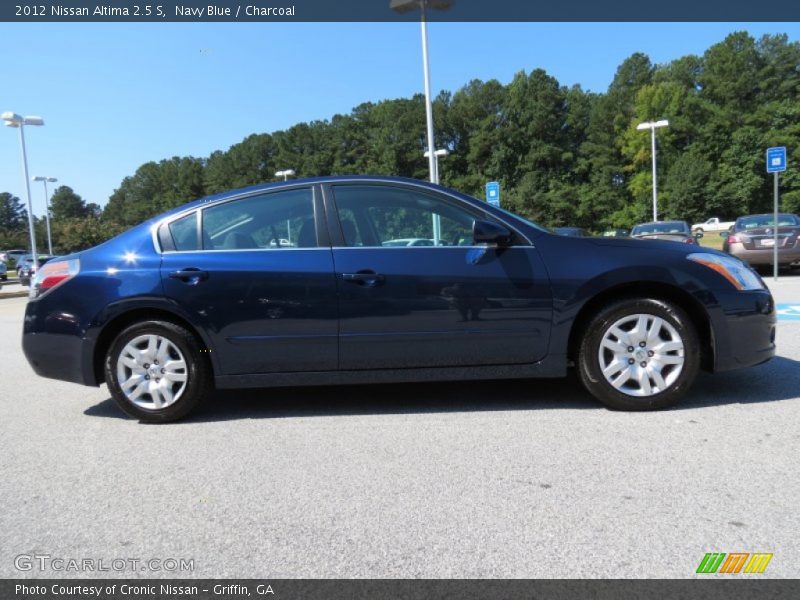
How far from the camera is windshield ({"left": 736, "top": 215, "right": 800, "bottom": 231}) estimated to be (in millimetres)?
14523

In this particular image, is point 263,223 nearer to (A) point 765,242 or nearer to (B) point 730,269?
(B) point 730,269

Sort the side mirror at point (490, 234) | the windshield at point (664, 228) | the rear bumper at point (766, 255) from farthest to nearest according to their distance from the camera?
1. the windshield at point (664, 228)
2. the rear bumper at point (766, 255)
3. the side mirror at point (490, 234)

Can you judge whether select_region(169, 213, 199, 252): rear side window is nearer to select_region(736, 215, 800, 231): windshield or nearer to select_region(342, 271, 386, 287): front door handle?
select_region(342, 271, 386, 287): front door handle

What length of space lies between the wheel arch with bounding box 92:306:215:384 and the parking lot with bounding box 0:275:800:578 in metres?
0.44

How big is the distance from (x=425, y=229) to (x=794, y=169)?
65.4 metres

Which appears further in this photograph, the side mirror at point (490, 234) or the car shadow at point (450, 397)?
the car shadow at point (450, 397)

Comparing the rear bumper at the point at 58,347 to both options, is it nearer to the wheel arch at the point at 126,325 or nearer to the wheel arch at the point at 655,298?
the wheel arch at the point at 126,325

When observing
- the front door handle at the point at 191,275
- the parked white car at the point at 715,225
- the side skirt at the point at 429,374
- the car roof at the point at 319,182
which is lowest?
the side skirt at the point at 429,374

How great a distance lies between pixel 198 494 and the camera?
2969mm

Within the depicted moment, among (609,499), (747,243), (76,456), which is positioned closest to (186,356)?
(76,456)

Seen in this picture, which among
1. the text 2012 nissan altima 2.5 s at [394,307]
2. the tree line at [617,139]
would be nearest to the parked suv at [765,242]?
the text 2012 nissan altima 2.5 s at [394,307]

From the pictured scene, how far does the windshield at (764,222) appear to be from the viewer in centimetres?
1452

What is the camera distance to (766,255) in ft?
46.0

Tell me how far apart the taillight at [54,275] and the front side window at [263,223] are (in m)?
0.91
